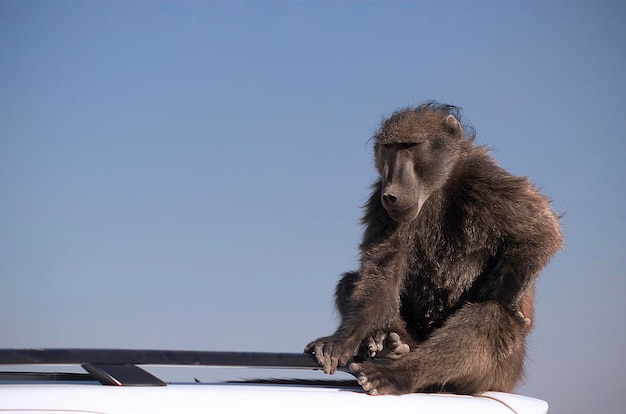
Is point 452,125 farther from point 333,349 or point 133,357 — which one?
point 133,357

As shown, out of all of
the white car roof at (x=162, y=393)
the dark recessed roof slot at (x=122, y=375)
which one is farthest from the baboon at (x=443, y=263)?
the dark recessed roof slot at (x=122, y=375)

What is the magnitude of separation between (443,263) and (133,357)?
8.94ft

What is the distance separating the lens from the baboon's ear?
521 centimetres

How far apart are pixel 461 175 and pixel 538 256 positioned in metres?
0.78

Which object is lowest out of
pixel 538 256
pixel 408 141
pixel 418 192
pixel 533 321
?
pixel 533 321

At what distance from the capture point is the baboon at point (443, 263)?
3996mm

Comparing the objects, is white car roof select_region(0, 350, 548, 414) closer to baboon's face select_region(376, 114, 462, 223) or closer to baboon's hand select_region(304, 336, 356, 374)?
baboon's hand select_region(304, 336, 356, 374)

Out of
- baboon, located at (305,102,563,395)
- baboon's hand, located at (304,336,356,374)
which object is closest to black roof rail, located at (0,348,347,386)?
baboon's hand, located at (304,336,356,374)

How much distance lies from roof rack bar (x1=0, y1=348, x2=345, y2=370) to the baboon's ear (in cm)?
307

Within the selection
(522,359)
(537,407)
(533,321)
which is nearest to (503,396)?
(537,407)

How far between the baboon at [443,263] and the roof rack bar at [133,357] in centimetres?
134

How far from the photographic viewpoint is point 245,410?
2.18 m

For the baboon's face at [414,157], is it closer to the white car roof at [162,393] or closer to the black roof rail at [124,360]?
the white car roof at [162,393]

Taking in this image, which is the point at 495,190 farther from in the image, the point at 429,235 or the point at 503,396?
the point at 503,396
